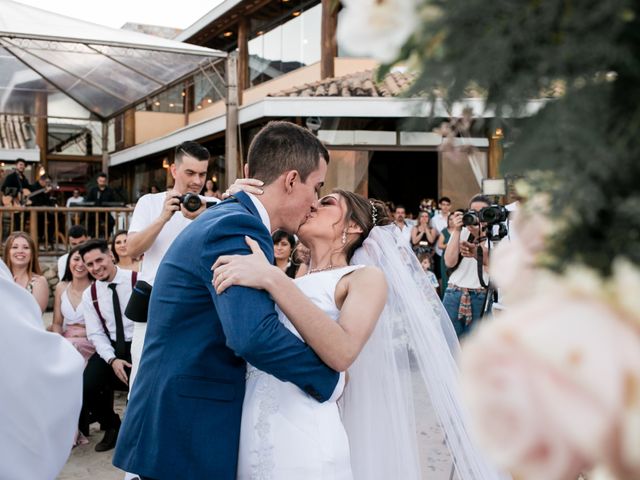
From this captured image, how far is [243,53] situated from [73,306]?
13878mm

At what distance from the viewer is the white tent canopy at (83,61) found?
9.58m

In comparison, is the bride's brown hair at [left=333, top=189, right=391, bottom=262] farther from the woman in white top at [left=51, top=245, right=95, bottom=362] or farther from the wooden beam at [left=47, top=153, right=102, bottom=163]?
the wooden beam at [left=47, top=153, right=102, bottom=163]

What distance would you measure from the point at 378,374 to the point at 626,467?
2402 millimetres

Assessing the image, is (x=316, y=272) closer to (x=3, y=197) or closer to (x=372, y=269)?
(x=372, y=269)

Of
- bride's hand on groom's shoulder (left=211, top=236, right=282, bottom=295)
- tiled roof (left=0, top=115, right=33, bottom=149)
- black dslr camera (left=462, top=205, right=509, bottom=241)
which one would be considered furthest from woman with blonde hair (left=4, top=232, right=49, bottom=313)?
tiled roof (left=0, top=115, right=33, bottom=149)

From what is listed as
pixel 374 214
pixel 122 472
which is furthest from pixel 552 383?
pixel 122 472

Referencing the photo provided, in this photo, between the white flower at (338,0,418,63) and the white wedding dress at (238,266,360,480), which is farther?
the white wedding dress at (238,266,360,480)

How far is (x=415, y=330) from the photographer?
291 centimetres

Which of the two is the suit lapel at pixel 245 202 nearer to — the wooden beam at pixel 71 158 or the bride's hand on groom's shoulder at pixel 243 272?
the bride's hand on groom's shoulder at pixel 243 272

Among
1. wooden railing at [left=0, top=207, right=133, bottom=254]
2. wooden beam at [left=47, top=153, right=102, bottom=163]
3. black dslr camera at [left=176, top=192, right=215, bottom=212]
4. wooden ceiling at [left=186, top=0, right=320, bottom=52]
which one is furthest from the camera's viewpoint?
wooden beam at [left=47, top=153, right=102, bottom=163]

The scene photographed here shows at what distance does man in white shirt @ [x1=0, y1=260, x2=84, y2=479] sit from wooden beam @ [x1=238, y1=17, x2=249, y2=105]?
16.7 meters

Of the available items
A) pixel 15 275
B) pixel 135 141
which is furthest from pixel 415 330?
pixel 135 141

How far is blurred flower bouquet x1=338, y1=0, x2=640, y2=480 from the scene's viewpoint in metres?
0.54

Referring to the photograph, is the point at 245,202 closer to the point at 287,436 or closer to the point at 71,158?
the point at 287,436
